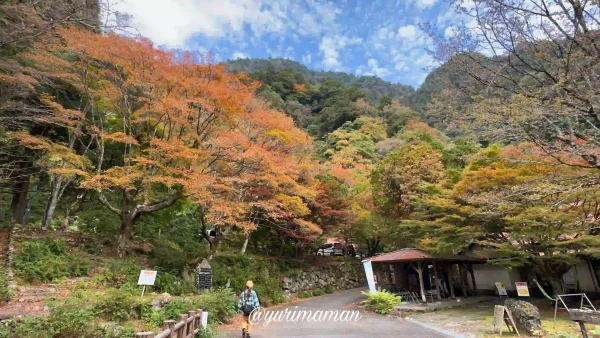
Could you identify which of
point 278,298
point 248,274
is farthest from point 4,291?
point 278,298

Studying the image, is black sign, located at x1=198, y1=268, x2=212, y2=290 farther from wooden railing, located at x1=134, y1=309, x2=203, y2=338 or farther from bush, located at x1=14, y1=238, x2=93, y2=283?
wooden railing, located at x1=134, y1=309, x2=203, y2=338

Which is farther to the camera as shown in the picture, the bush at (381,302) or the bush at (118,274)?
the bush at (381,302)

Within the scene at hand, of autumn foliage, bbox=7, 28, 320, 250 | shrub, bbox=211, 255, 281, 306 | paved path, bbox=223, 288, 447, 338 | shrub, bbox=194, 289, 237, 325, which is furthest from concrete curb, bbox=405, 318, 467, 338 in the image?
shrub, bbox=211, 255, 281, 306

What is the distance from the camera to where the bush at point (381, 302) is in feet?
42.7

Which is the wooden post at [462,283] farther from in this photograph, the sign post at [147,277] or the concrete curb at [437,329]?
the sign post at [147,277]

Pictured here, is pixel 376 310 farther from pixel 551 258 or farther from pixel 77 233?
pixel 77 233

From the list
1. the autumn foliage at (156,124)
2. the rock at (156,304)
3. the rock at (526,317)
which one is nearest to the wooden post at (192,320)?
the rock at (156,304)

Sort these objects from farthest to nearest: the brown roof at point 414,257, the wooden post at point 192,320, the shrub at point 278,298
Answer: the shrub at point 278,298 < the brown roof at point 414,257 < the wooden post at point 192,320

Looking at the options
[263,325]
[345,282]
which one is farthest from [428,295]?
[263,325]

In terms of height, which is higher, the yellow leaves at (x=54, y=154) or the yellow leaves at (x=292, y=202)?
the yellow leaves at (x=54, y=154)

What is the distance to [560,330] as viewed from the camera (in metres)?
8.77

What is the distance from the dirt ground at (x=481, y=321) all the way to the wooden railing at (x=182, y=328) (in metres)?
6.62

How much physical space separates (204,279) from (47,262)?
190 inches

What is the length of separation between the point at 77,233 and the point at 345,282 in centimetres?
1670
